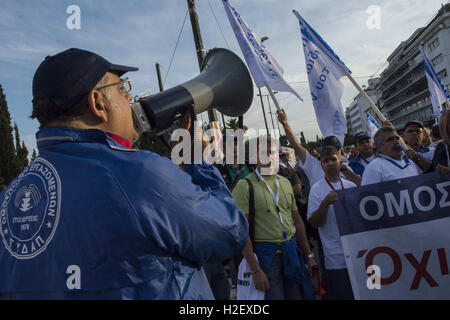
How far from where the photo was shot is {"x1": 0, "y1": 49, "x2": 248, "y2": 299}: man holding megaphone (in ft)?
2.98

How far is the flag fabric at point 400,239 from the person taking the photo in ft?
7.68

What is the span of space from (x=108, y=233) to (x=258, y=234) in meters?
2.18

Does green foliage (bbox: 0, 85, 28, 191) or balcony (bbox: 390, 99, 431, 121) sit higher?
balcony (bbox: 390, 99, 431, 121)

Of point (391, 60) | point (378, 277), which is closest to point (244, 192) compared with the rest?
point (378, 277)

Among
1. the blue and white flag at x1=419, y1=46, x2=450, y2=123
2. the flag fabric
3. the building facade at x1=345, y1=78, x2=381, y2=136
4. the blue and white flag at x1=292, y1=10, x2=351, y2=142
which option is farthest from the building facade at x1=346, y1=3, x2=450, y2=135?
the flag fabric

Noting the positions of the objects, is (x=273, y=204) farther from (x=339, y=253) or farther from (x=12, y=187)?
(x=12, y=187)

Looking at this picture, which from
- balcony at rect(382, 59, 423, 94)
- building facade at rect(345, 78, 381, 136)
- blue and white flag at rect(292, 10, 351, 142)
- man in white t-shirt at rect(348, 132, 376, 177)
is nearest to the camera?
blue and white flag at rect(292, 10, 351, 142)

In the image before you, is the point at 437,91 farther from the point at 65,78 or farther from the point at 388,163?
the point at 65,78

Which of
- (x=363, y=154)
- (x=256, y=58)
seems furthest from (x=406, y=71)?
(x=256, y=58)

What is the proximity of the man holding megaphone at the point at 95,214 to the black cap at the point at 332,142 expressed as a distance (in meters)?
2.62

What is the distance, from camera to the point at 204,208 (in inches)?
40.2

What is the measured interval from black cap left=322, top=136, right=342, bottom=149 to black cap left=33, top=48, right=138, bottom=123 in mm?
2849

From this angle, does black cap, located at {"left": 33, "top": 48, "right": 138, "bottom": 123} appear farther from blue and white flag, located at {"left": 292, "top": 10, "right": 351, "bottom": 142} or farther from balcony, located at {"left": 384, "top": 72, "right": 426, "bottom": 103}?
balcony, located at {"left": 384, "top": 72, "right": 426, "bottom": 103}

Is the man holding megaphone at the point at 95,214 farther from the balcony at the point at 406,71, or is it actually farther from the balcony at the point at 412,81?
the balcony at the point at 412,81
